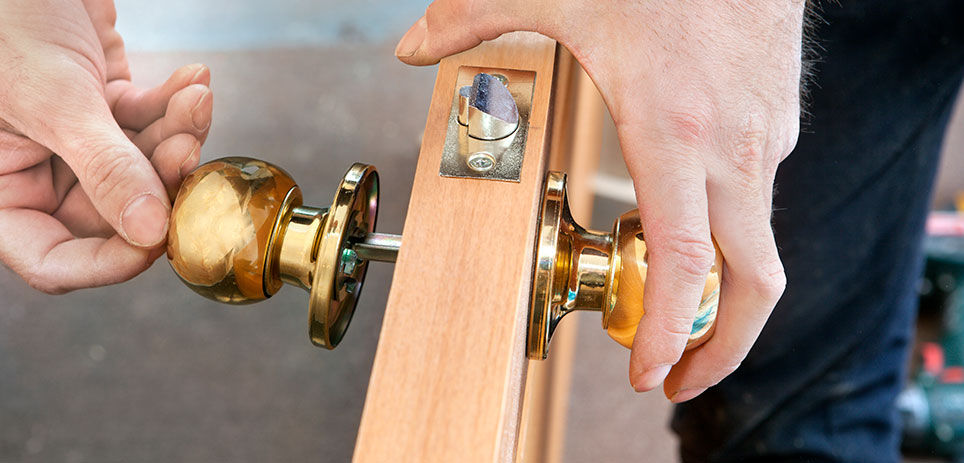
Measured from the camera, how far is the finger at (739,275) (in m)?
0.41

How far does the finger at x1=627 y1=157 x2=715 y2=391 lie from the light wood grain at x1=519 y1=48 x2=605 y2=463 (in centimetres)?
13

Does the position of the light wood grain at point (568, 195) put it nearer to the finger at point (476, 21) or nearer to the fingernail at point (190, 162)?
the finger at point (476, 21)

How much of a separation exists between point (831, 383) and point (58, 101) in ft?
2.63

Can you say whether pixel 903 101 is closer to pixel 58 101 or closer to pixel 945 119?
pixel 945 119

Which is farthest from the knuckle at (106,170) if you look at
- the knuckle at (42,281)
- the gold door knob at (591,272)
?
the gold door knob at (591,272)

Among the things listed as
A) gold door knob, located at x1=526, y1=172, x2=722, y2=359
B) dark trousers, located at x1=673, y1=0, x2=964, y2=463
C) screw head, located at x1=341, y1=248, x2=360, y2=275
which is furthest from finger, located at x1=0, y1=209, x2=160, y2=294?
dark trousers, located at x1=673, y1=0, x2=964, y2=463

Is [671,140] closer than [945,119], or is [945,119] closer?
[671,140]

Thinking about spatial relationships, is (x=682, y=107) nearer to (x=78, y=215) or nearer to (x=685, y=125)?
(x=685, y=125)

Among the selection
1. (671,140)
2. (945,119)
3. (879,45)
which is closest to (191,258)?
(671,140)

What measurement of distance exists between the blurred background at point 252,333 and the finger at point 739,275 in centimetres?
55

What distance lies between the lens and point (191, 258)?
1.30 feet

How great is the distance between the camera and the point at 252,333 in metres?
1.11

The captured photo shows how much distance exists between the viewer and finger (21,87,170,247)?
403mm

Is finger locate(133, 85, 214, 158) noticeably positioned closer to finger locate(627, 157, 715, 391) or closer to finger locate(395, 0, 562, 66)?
finger locate(395, 0, 562, 66)
